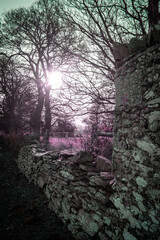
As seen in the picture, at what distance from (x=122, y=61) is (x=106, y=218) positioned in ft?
7.97

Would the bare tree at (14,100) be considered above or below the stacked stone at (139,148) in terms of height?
above

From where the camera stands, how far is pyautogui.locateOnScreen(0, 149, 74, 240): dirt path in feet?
7.50

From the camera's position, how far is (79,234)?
84.8 inches

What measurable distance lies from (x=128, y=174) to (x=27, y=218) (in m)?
2.59

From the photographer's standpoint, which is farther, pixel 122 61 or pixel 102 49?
pixel 102 49

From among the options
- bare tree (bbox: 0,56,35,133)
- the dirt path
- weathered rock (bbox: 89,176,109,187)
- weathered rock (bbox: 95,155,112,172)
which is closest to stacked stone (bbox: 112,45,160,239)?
weathered rock (bbox: 89,176,109,187)

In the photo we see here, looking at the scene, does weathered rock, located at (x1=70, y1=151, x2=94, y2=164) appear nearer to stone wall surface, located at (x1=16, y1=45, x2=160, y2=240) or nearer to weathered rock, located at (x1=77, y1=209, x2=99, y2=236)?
stone wall surface, located at (x1=16, y1=45, x2=160, y2=240)

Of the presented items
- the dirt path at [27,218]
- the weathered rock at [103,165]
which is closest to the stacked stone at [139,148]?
the weathered rock at [103,165]

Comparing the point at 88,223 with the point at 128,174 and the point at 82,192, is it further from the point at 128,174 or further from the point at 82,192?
the point at 128,174

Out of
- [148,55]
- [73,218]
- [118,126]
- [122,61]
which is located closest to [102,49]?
[122,61]

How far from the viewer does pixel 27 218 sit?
8.59 ft

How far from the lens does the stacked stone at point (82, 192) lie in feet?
6.20

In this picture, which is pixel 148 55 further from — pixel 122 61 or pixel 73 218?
pixel 73 218

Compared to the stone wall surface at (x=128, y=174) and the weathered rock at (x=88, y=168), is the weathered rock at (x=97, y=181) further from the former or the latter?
the weathered rock at (x=88, y=168)
